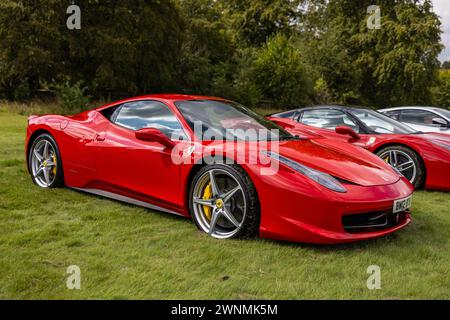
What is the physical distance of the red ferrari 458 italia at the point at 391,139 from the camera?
6.30 metres

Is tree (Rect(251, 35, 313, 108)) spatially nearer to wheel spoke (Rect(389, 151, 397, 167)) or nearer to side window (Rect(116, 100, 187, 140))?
wheel spoke (Rect(389, 151, 397, 167))

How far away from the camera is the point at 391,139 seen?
6.70m

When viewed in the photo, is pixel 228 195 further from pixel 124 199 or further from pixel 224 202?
pixel 124 199

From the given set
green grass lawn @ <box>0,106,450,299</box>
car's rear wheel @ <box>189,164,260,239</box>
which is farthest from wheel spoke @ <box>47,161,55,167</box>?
car's rear wheel @ <box>189,164,260,239</box>

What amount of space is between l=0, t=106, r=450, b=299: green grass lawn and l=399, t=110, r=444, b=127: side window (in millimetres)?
5099

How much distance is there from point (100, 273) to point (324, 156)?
210cm

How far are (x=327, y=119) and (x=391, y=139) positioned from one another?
1.21m

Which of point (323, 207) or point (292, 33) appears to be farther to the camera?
point (292, 33)

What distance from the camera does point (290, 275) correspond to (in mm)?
3256

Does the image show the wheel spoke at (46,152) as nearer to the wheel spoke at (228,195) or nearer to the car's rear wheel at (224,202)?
the car's rear wheel at (224,202)

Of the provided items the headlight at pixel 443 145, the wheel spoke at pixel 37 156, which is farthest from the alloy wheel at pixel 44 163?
the headlight at pixel 443 145

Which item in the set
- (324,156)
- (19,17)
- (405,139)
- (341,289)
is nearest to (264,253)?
(341,289)

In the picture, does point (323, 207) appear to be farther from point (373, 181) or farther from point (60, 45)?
point (60, 45)

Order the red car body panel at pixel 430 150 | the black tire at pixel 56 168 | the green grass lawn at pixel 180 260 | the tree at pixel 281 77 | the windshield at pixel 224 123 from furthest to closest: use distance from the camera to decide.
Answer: the tree at pixel 281 77 → the red car body panel at pixel 430 150 → the black tire at pixel 56 168 → the windshield at pixel 224 123 → the green grass lawn at pixel 180 260
